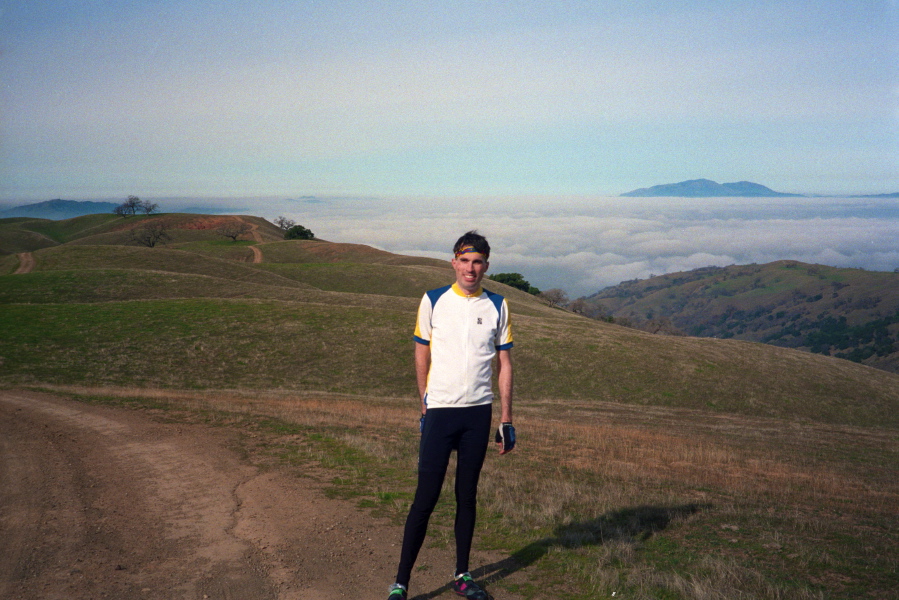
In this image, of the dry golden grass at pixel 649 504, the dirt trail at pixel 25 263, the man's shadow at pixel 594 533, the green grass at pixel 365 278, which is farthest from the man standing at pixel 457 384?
the dirt trail at pixel 25 263

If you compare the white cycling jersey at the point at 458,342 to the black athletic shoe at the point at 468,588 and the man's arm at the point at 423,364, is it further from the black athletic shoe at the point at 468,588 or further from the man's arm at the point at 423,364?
the black athletic shoe at the point at 468,588

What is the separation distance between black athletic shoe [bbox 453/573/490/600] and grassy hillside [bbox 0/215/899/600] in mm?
542

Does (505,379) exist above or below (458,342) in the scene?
below

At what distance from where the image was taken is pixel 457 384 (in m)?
6.00

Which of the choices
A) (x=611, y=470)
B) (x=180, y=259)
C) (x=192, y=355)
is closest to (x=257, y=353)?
(x=192, y=355)

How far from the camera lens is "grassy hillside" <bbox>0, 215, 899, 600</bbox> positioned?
784 centimetres

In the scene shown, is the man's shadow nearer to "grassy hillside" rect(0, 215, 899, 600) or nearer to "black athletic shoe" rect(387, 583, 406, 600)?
"grassy hillside" rect(0, 215, 899, 600)

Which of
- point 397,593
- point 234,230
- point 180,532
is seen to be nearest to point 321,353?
point 180,532

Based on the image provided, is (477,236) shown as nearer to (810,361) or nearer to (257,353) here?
(257,353)

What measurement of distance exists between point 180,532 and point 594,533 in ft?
17.3

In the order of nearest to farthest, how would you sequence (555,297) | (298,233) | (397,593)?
(397,593), (555,297), (298,233)

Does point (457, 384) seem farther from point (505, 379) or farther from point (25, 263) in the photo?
point (25, 263)

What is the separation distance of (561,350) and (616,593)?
38976 mm

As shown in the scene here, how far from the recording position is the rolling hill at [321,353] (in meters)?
34.6
